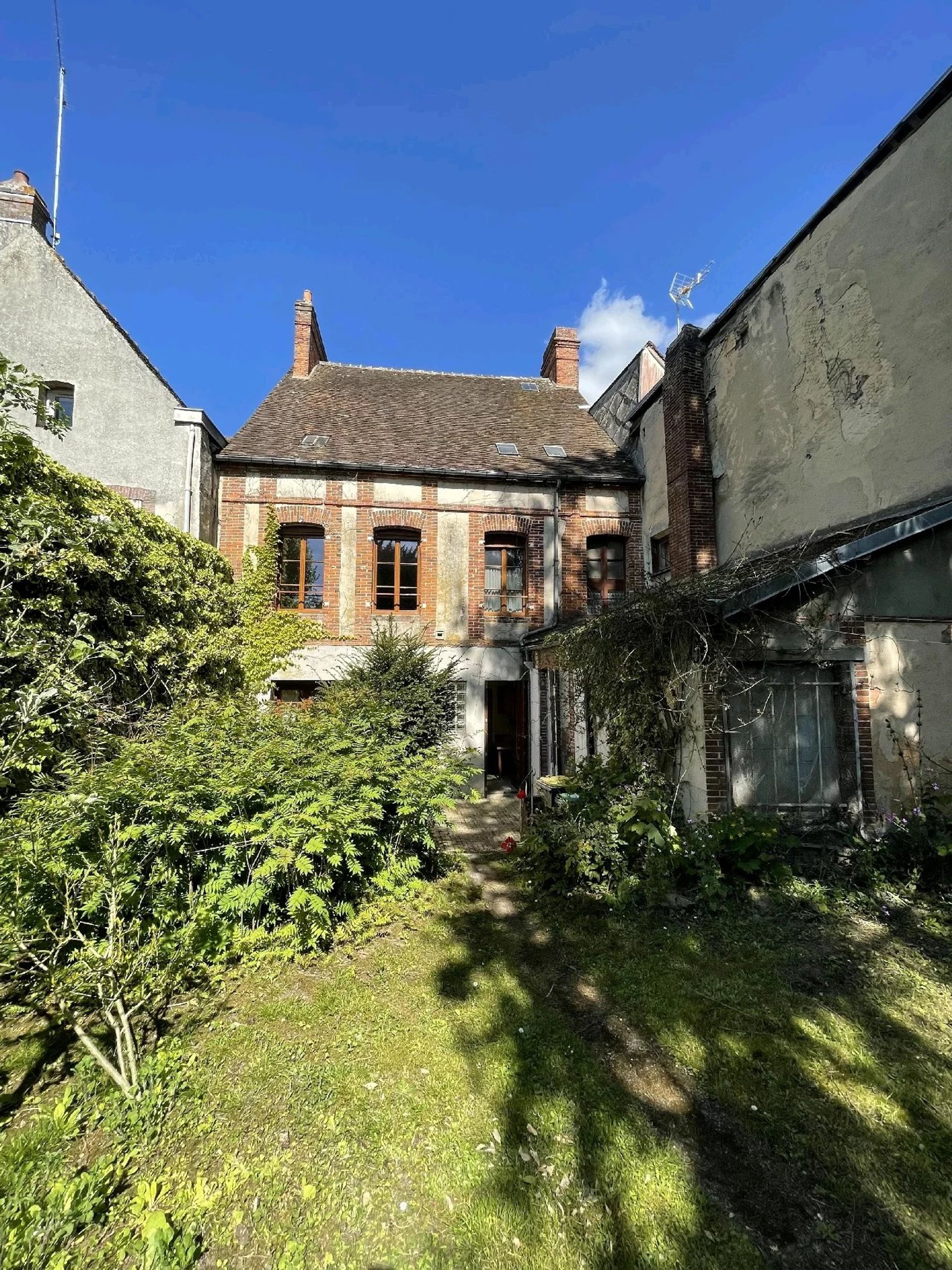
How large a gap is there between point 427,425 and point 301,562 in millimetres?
4458

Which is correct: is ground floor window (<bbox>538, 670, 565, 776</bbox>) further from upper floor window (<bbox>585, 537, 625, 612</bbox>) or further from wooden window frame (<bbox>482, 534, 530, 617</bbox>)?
upper floor window (<bbox>585, 537, 625, 612</bbox>)

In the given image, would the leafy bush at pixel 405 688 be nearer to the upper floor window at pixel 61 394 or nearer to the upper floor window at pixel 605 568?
the upper floor window at pixel 605 568

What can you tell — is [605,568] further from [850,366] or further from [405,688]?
[850,366]

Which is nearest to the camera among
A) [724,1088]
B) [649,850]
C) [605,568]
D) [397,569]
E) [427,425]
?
[724,1088]

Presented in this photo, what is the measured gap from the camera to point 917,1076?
2900 millimetres

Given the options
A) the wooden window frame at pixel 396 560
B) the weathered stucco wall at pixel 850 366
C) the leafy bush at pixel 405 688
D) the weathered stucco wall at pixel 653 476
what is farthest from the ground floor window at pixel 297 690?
the weathered stucco wall at pixel 850 366

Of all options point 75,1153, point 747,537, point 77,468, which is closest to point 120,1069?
point 75,1153

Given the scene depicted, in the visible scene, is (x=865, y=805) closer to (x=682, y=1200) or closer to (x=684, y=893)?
(x=684, y=893)

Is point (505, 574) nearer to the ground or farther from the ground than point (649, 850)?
farther from the ground

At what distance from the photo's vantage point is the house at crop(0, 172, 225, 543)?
9.44 metres

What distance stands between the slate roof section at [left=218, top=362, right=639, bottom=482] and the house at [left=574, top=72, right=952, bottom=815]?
454 cm

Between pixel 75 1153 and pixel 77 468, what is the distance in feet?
33.1

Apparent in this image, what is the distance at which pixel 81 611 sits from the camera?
18.5 ft

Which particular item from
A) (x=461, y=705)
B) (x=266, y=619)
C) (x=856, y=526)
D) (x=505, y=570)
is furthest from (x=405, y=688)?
(x=856, y=526)
